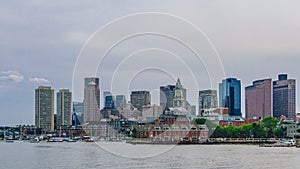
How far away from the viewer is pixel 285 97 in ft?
230

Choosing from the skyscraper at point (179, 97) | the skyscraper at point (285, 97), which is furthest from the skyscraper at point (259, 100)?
the skyscraper at point (179, 97)

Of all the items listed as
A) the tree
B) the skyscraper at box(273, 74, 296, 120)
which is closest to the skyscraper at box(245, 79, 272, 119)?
the skyscraper at box(273, 74, 296, 120)

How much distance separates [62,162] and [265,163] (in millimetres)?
8174

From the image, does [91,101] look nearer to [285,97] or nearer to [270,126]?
[270,126]

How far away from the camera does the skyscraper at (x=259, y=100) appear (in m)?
69.5

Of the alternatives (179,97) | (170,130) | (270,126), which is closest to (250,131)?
(270,126)

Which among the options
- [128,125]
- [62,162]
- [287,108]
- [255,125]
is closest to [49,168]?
[62,162]

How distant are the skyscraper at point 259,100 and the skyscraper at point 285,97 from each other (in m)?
1.13

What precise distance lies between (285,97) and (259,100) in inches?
134

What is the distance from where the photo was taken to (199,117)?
1751 inches

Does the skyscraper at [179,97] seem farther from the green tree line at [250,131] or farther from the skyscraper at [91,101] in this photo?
the green tree line at [250,131]

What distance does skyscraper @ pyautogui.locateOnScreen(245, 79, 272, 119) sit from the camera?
69.5 metres

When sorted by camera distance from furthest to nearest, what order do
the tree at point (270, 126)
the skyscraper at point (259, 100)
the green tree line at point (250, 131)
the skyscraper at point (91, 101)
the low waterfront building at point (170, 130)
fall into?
the skyscraper at point (259, 100), the tree at point (270, 126), the green tree line at point (250, 131), the low waterfront building at point (170, 130), the skyscraper at point (91, 101)

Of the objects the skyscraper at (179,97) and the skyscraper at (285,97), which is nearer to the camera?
the skyscraper at (179,97)
